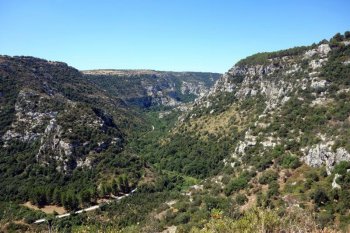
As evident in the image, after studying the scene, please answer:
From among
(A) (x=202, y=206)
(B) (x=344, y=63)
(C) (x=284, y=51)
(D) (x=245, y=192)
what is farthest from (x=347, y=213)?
(C) (x=284, y=51)

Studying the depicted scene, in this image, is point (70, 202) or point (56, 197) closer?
point (70, 202)

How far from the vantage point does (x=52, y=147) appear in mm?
119562

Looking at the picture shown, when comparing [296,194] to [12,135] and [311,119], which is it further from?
[12,135]

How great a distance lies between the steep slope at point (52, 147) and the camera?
106688mm

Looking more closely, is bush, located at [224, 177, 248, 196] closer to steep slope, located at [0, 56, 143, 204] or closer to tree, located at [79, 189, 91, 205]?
tree, located at [79, 189, 91, 205]

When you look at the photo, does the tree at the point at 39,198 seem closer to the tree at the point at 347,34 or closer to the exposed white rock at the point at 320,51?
the exposed white rock at the point at 320,51

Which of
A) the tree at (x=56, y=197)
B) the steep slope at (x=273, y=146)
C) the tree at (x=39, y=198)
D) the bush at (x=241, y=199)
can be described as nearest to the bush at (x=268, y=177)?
the steep slope at (x=273, y=146)

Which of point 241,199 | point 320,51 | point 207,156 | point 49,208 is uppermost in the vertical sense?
point 320,51

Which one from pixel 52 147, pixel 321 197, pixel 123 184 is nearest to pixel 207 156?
pixel 123 184

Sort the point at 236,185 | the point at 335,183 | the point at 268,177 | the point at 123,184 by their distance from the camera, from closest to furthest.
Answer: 1. the point at 335,183
2. the point at 268,177
3. the point at 236,185
4. the point at 123,184

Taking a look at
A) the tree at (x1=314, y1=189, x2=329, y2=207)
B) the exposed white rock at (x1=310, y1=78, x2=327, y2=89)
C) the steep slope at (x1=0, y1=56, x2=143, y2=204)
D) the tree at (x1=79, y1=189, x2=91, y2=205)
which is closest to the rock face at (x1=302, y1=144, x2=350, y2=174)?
the tree at (x1=314, y1=189, x2=329, y2=207)

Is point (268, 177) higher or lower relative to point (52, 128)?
lower

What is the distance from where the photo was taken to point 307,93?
102 metres

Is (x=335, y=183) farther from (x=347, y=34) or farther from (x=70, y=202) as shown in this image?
(x=347, y=34)
